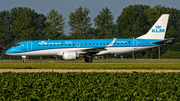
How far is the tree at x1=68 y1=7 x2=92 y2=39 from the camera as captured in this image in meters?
65.5

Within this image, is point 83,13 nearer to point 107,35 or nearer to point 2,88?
point 107,35

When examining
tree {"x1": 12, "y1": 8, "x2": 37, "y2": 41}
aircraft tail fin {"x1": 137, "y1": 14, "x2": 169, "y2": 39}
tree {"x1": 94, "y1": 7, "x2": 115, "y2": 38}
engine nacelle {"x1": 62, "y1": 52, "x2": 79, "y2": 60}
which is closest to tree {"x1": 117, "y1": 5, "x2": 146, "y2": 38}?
tree {"x1": 94, "y1": 7, "x2": 115, "y2": 38}

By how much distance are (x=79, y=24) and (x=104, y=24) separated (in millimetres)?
6089

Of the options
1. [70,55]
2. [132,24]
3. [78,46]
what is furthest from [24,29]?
[70,55]

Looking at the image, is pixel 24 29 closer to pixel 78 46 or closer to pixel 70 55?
pixel 78 46

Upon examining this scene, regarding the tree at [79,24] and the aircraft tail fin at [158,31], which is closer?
the aircraft tail fin at [158,31]

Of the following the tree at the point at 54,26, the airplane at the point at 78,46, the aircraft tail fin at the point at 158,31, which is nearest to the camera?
the airplane at the point at 78,46

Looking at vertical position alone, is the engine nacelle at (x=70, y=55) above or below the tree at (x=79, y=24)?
below

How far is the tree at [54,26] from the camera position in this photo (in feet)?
205

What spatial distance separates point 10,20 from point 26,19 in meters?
50.1

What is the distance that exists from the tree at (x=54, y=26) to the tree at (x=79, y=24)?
3757 millimetres

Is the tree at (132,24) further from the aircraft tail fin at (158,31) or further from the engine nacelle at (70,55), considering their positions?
the engine nacelle at (70,55)

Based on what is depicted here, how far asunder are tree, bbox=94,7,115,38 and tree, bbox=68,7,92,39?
2323mm

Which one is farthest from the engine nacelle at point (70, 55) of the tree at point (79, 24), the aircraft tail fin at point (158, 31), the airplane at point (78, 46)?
the tree at point (79, 24)
